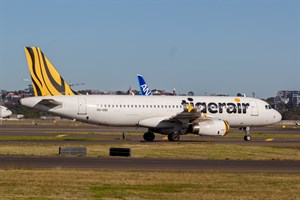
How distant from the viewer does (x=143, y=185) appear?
80.2 feet

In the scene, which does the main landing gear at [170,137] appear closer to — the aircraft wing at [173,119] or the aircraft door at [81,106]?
the aircraft wing at [173,119]

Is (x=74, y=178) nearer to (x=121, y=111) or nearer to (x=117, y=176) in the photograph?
(x=117, y=176)

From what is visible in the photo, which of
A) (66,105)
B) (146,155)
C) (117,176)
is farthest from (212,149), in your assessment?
(117,176)

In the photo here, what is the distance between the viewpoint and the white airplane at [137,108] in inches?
2223

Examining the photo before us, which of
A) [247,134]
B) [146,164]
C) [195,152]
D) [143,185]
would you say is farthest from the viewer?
[247,134]

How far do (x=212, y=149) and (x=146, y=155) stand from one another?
7383 millimetres

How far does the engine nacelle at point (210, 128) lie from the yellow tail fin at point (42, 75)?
12059 millimetres

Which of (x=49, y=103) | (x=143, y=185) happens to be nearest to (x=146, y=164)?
(x=143, y=185)

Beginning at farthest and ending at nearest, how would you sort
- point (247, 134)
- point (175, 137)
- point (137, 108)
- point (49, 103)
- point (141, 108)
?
point (247, 134) < point (141, 108) < point (137, 108) < point (175, 137) < point (49, 103)

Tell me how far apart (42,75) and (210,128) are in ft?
49.7

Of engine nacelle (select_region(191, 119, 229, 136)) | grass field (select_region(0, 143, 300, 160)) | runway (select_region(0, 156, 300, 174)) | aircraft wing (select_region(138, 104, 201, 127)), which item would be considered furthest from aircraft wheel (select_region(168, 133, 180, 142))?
runway (select_region(0, 156, 300, 174))

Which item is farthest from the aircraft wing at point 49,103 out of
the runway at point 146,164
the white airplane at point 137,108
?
the runway at point 146,164

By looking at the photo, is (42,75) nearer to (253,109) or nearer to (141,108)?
(141,108)

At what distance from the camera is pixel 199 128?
189ft
